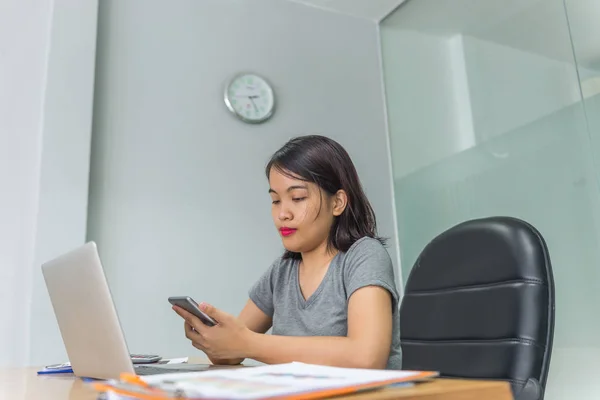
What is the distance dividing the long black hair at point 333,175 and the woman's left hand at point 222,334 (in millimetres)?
412

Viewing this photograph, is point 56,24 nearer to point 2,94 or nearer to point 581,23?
point 2,94

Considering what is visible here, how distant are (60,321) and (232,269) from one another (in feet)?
4.83

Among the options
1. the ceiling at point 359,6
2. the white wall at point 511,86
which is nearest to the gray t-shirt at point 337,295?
the white wall at point 511,86

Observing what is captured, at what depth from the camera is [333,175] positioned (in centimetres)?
123

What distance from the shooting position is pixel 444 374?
1181 mm

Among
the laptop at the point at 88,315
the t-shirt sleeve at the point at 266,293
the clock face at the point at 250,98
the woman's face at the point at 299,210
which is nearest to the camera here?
the laptop at the point at 88,315

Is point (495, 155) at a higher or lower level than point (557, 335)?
higher

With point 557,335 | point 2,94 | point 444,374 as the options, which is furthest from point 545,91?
point 2,94

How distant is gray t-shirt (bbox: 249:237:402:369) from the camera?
104 centimetres

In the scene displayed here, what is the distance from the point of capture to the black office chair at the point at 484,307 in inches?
39.2

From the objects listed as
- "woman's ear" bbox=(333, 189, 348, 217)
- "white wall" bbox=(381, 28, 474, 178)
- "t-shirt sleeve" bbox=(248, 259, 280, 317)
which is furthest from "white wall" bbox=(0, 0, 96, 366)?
"white wall" bbox=(381, 28, 474, 178)

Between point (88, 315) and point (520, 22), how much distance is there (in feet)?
7.36

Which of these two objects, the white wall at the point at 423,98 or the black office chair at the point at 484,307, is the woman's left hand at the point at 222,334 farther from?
the white wall at the point at 423,98

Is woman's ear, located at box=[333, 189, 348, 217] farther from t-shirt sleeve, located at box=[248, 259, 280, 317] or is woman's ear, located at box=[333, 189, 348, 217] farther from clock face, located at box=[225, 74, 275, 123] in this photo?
clock face, located at box=[225, 74, 275, 123]
